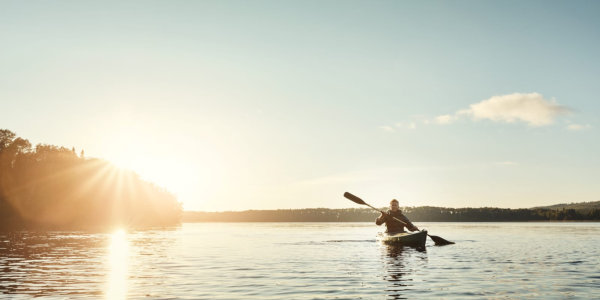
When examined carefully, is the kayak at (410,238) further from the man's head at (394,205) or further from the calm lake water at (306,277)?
the calm lake water at (306,277)

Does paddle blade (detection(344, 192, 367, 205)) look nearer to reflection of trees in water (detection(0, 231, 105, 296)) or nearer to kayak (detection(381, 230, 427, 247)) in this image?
kayak (detection(381, 230, 427, 247))

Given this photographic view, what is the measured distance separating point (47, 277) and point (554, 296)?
2012 cm

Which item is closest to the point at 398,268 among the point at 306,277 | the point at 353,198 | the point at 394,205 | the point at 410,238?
the point at 306,277

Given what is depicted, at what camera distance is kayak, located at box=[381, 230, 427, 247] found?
38.8m

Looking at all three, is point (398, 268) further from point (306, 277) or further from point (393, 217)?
point (393, 217)

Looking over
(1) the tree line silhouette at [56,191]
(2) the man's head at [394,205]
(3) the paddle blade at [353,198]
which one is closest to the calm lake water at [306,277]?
(2) the man's head at [394,205]

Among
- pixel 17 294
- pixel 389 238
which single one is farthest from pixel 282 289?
pixel 389 238

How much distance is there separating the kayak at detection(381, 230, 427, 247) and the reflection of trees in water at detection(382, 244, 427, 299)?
498 millimetres

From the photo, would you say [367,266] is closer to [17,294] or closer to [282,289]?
[282,289]

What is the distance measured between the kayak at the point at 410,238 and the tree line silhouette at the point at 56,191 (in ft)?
276

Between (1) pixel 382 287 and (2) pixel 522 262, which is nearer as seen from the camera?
(1) pixel 382 287

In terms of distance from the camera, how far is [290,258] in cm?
3488

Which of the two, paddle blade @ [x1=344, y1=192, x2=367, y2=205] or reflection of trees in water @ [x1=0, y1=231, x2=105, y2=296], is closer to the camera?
reflection of trees in water @ [x1=0, y1=231, x2=105, y2=296]

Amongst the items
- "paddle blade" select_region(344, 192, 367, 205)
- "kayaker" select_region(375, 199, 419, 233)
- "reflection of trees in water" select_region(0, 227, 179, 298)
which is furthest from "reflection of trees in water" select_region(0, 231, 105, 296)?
"kayaker" select_region(375, 199, 419, 233)
